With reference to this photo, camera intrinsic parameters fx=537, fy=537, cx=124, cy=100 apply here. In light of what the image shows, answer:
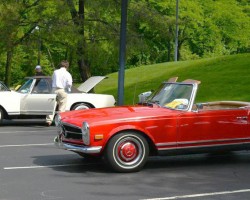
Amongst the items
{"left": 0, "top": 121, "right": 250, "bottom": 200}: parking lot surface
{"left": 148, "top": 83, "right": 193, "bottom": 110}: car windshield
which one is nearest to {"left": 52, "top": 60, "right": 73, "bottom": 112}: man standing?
{"left": 0, "top": 121, "right": 250, "bottom": 200}: parking lot surface

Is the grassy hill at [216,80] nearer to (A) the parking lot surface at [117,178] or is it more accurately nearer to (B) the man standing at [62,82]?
(B) the man standing at [62,82]

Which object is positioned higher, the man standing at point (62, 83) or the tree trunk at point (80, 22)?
the tree trunk at point (80, 22)

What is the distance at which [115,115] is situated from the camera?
8.24m

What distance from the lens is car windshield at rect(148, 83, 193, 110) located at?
8.73 m

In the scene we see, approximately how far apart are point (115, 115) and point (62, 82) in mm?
6360

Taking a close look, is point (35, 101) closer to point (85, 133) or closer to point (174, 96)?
point (174, 96)

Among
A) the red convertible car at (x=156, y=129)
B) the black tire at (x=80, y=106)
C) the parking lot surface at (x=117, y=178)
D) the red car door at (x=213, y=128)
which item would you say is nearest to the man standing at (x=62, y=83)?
the black tire at (x=80, y=106)

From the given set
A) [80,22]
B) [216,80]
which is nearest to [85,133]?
[80,22]

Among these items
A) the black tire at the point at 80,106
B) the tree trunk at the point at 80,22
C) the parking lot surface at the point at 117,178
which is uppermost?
the tree trunk at the point at 80,22

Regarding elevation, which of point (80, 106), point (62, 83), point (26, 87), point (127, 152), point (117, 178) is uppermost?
point (62, 83)

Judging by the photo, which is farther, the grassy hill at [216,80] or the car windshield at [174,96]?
the grassy hill at [216,80]

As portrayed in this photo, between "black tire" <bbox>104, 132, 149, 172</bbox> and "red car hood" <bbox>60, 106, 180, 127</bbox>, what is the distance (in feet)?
0.86

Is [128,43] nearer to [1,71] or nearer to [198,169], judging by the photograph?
[198,169]

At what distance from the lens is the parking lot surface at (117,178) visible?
676 centimetres
